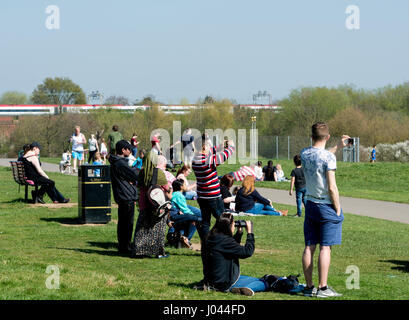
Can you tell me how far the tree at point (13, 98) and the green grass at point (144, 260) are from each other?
Result: 10612 cm

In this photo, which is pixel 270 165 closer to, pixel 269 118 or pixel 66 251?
pixel 66 251

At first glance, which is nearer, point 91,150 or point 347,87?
point 91,150

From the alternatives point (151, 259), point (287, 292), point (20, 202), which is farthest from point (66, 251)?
point (20, 202)

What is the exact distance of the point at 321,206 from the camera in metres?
7.52

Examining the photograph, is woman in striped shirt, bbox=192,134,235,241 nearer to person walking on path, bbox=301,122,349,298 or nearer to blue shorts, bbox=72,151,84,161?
person walking on path, bbox=301,122,349,298

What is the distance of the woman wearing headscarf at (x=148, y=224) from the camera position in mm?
10656

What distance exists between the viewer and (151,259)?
10695 millimetres

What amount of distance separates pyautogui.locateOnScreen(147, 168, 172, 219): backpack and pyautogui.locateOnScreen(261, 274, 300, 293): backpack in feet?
9.04

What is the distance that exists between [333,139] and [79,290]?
155 feet

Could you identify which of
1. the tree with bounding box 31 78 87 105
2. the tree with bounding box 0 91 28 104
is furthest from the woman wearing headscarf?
the tree with bounding box 0 91 28 104

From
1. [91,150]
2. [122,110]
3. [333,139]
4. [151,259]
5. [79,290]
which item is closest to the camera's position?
[79,290]

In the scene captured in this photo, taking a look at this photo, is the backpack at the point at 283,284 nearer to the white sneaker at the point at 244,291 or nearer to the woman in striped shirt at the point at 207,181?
the white sneaker at the point at 244,291

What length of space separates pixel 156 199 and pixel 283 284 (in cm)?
A: 304
